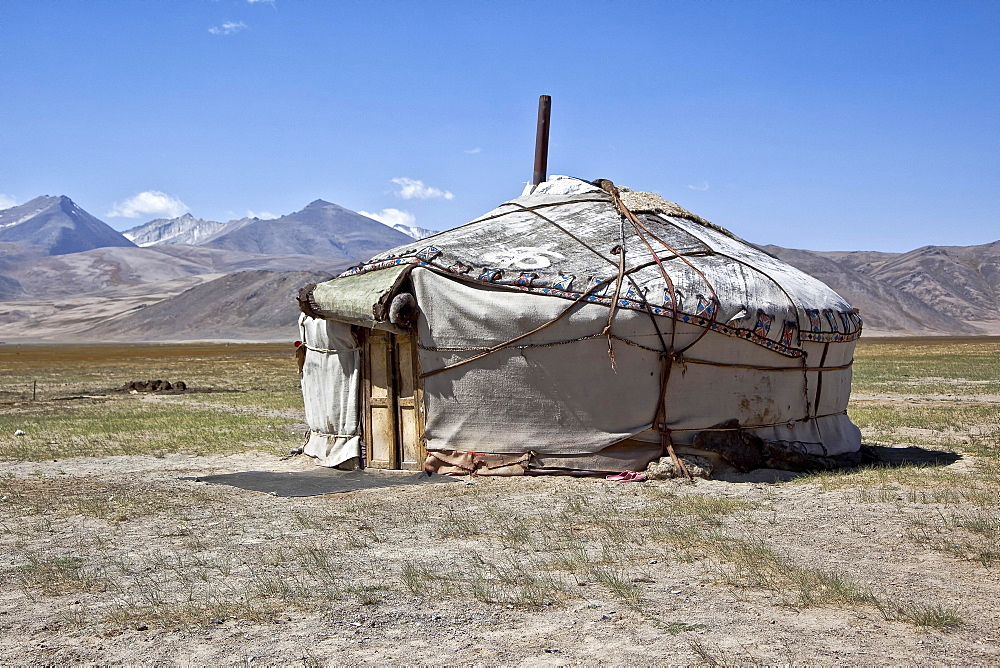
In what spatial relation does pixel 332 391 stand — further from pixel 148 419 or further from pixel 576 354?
pixel 148 419

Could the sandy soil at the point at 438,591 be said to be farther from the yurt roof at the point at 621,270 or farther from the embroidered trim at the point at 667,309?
the yurt roof at the point at 621,270

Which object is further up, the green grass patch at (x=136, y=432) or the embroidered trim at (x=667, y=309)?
the embroidered trim at (x=667, y=309)

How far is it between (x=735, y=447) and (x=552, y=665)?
521 centimetres

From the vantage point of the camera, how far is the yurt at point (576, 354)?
8.54 m

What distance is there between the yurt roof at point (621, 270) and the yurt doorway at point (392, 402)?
1.55ft

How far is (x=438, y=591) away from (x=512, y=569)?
54 centimetres

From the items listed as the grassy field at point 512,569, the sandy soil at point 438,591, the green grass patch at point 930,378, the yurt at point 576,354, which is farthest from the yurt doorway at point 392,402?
the green grass patch at point 930,378

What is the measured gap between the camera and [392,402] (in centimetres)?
936

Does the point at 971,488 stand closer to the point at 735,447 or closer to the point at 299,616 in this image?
the point at 735,447

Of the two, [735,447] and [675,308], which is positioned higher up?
[675,308]

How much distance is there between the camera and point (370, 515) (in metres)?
7.05

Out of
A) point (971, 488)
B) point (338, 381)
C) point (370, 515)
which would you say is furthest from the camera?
point (338, 381)

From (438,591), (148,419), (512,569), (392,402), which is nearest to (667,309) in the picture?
(392,402)

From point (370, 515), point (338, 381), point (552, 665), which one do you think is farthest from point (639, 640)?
point (338, 381)
